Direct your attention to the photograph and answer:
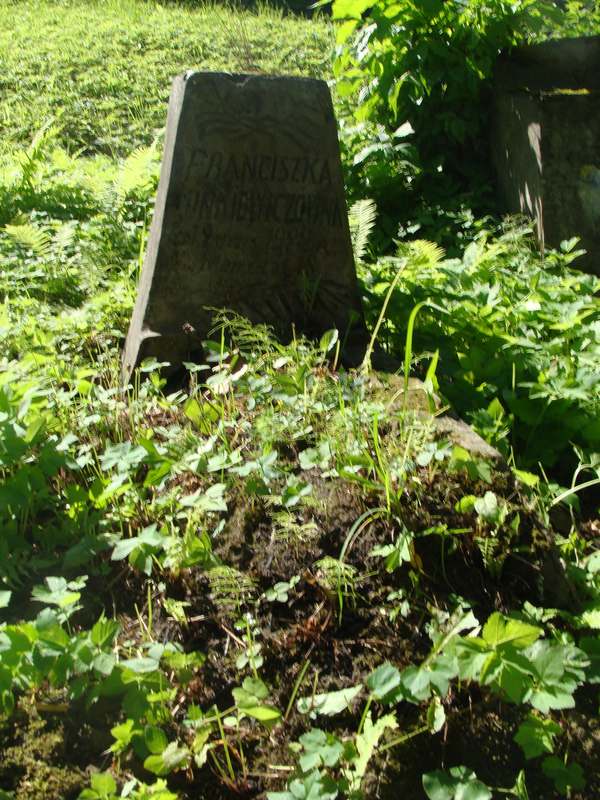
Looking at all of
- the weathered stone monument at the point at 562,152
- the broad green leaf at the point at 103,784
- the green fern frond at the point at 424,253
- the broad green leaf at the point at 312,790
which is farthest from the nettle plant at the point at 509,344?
the broad green leaf at the point at 103,784

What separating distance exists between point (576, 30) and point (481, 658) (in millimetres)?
5368

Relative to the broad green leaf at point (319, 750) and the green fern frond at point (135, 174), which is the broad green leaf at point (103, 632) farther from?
the green fern frond at point (135, 174)

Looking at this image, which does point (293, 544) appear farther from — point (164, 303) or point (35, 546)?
point (164, 303)

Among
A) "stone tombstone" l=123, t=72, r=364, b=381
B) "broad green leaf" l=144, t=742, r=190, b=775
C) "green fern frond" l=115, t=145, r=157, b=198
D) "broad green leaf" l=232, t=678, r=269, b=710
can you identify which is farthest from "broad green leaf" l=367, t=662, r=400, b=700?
"green fern frond" l=115, t=145, r=157, b=198

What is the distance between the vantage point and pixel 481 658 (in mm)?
1854

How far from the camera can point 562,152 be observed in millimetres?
4695

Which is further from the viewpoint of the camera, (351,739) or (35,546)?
(35,546)

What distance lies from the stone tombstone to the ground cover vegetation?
0.16 m

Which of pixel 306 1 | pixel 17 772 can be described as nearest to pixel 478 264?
pixel 17 772

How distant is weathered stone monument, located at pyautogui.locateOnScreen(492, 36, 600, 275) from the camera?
15.3 ft

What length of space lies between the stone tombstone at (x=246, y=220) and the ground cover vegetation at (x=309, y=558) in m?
0.16

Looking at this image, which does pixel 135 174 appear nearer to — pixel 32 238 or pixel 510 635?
pixel 32 238

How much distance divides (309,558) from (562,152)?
331 centimetres

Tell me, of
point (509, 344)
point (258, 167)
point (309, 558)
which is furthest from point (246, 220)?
point (309, 558)
